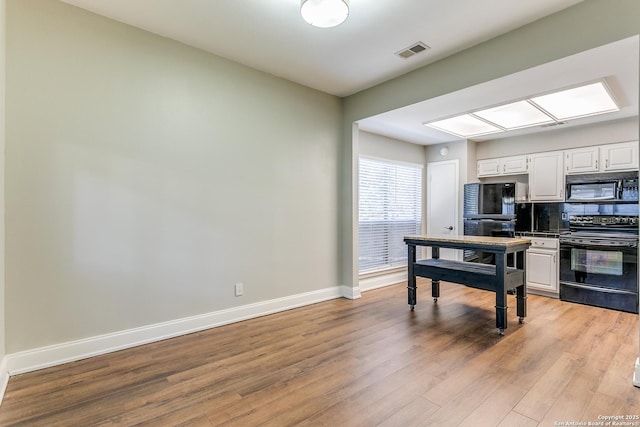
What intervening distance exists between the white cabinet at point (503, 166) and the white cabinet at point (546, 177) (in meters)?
0.13

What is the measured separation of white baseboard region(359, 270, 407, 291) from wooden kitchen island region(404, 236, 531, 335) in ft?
3.32

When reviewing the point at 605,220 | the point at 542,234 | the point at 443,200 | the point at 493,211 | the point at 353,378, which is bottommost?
the point at 353,378

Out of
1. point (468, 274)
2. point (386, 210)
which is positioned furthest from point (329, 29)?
point (386, 210)

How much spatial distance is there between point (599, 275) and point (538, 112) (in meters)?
2.14

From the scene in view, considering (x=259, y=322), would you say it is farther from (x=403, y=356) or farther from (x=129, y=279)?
(x=403, y=356)

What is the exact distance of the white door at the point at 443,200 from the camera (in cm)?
533

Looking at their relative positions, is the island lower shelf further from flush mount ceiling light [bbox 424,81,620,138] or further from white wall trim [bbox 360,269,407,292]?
flush mount ceiling light [bbox 424,81,620,138]

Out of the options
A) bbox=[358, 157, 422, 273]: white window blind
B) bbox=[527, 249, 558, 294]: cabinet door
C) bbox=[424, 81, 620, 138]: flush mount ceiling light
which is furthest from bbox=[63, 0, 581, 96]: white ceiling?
bbox=[527, 249, 558, 294]: cabinet door

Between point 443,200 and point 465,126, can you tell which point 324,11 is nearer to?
point 465,126

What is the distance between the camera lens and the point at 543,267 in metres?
4.33

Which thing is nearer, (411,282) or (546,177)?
(411,282)

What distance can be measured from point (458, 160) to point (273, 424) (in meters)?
4.93

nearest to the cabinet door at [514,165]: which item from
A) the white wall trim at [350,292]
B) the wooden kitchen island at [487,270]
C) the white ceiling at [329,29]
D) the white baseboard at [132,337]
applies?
the wooden kitchen island at [487,270]

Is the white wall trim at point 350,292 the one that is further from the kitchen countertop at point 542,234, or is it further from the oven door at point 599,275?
the oven door at point 599,275
